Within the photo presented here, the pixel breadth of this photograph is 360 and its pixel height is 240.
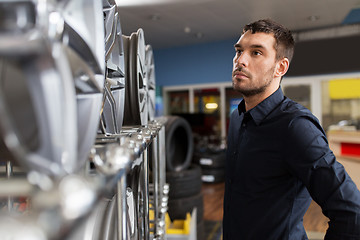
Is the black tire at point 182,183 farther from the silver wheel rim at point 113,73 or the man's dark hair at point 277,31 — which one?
the silver wheel rim at point 113,73

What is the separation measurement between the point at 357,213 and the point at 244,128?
57 cm

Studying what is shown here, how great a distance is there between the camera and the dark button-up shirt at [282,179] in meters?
1.00

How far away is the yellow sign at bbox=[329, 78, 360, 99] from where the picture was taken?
6.37 meters

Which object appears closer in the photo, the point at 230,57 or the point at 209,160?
the point at 209,160

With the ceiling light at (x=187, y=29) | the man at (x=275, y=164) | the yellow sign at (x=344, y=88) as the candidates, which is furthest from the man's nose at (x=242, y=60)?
the yellow sign at (x=344, y=88)

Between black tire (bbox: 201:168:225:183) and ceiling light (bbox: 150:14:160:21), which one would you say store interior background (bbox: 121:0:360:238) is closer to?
ceiling light (bbox: 150:14:160:21)

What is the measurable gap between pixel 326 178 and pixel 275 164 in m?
0.22

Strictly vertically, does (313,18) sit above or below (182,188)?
above

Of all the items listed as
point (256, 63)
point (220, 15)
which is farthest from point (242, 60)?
point (220, 15)

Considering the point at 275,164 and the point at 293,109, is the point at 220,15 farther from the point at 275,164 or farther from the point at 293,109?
the point at 275,164

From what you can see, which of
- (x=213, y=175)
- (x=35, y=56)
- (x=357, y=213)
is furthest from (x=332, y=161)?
(x=213, y=175)

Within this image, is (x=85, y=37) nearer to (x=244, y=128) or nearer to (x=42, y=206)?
(x=42, y=206)

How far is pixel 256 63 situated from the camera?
4.33ft

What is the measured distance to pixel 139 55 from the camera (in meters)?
1.00
